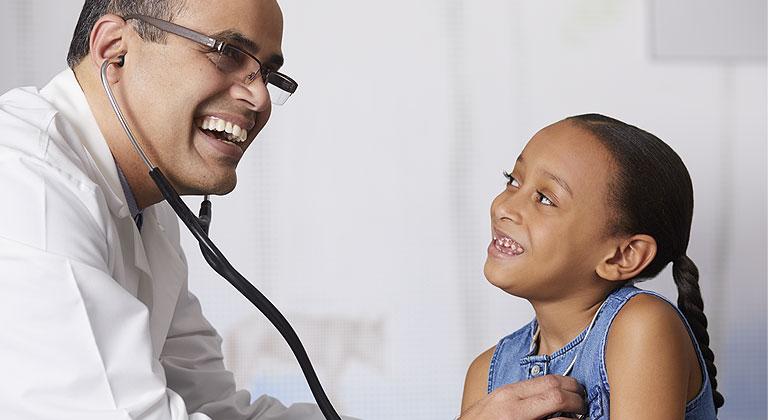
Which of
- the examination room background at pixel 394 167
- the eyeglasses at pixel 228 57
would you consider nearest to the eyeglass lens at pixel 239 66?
the eyeglasses at pixel 228 57

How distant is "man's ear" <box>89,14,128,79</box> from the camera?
136 cm

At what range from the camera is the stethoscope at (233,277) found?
122 cm

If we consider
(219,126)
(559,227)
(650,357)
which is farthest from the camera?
(219,126)

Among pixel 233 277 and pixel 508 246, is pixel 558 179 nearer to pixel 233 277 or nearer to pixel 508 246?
pixel 508 246

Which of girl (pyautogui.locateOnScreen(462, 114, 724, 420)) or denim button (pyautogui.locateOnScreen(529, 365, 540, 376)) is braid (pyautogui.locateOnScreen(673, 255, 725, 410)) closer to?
girl (pyautogui.locateOnScreen(462, 114, 724, 420))

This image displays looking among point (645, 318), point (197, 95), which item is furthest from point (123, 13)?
point (645, 318)

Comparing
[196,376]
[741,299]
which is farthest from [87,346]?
[741,299]

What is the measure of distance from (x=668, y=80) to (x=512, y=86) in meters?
0.56

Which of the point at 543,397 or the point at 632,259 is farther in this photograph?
the point at 632,259

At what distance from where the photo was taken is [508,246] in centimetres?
135

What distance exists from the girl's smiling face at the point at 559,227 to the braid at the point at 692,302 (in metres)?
0.15

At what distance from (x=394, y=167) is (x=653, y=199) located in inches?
56.5

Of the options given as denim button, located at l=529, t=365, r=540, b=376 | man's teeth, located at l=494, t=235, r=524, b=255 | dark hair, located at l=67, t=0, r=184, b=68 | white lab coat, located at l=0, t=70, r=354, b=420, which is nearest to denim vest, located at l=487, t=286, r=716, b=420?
denim button, located at l=529, t=365, r=540, b=376

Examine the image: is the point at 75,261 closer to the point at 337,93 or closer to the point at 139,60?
the point at 139,60
